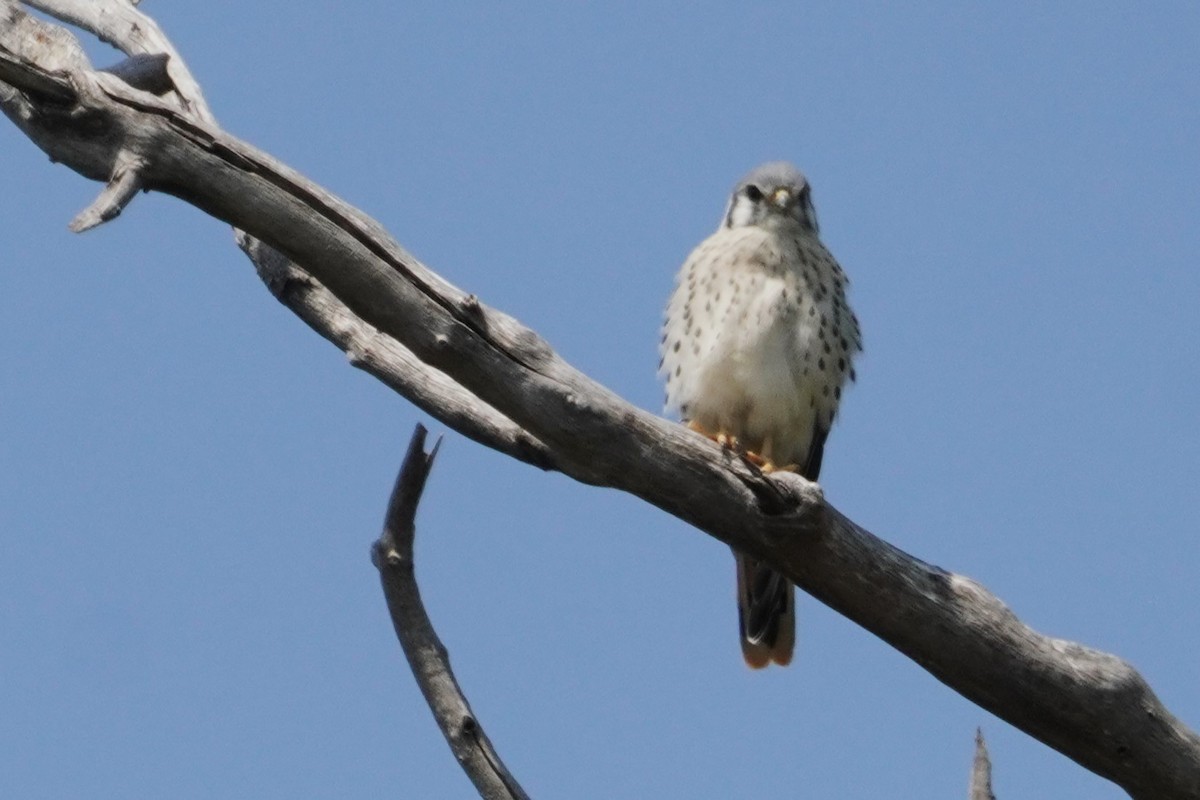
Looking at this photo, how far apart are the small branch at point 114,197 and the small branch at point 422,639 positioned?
748 mm

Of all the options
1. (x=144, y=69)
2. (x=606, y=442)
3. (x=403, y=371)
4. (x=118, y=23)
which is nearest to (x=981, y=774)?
(x=606, y=442)

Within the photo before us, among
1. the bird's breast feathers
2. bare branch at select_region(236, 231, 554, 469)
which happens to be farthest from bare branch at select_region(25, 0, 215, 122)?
the bird's breast feathers

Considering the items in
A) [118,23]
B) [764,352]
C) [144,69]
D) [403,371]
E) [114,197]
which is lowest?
[114,197]

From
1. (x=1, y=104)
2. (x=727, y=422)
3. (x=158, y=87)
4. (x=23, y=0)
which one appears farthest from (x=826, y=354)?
(x=23, y=0)

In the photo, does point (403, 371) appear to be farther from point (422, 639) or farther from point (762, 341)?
point (762, 341)

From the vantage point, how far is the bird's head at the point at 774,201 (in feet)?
15.6

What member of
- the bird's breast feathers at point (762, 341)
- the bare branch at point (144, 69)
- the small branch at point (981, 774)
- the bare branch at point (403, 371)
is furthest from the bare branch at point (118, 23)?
the small branch at point (981, 774)

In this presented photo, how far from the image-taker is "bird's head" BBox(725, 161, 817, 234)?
476cm

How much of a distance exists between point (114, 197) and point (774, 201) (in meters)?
2.37

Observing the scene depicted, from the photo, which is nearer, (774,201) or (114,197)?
(114,197)

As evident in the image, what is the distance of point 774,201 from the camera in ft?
15.6

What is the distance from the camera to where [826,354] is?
4.45 m

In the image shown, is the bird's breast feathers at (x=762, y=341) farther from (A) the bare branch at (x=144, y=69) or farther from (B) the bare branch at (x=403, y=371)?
(A) the bare branch at (x=144, y=69)

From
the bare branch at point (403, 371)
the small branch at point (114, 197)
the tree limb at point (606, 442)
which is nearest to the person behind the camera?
the small branch at point (114, 197)
